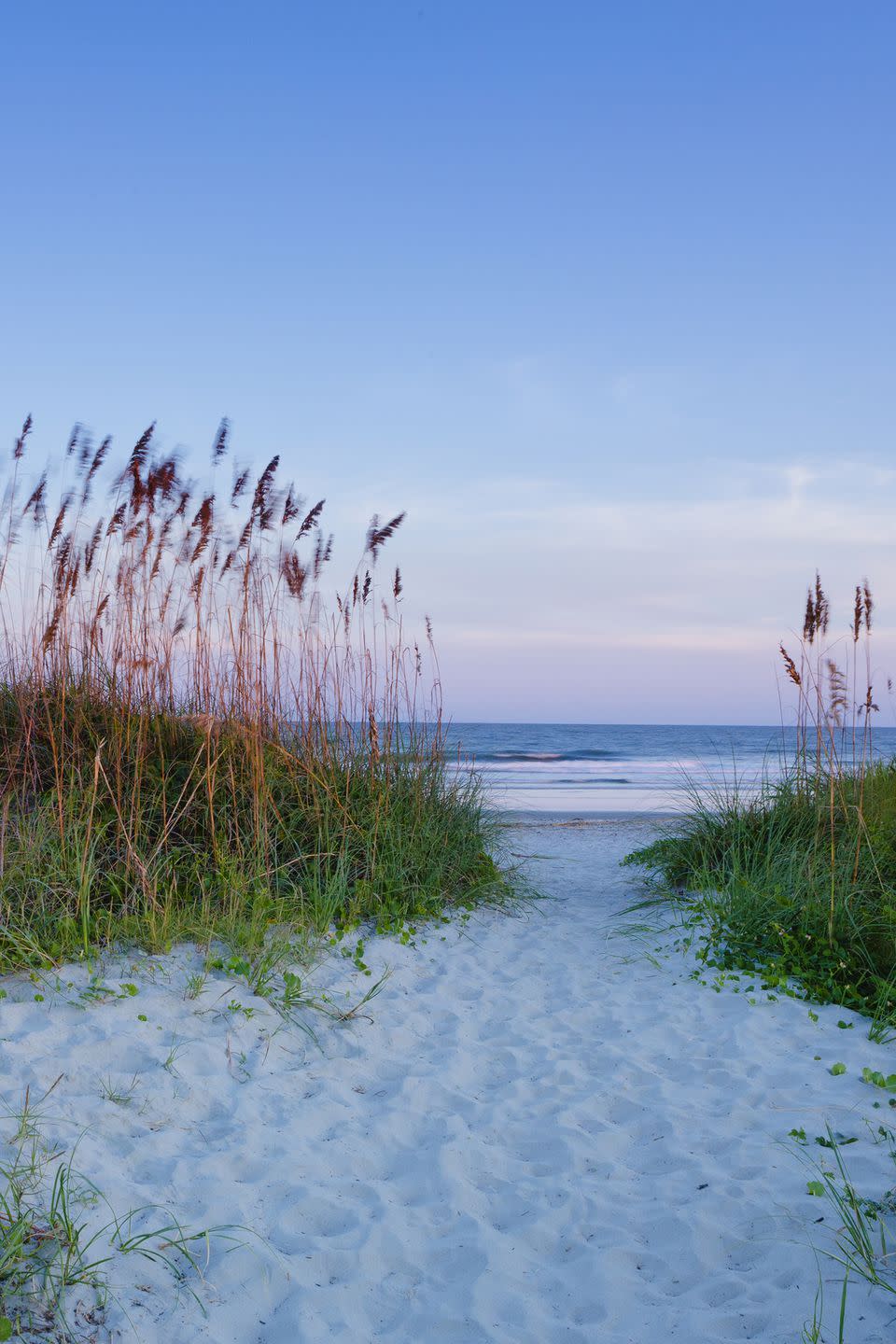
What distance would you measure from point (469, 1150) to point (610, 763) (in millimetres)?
24546

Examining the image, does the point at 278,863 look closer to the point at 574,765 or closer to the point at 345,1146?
the point at 345,1146

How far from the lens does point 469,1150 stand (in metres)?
3.11

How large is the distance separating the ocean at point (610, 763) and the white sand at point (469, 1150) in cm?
241

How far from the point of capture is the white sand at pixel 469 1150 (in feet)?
7.64

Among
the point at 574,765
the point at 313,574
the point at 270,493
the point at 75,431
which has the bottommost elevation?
the point at 574,765

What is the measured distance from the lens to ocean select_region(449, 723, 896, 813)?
8.59 m

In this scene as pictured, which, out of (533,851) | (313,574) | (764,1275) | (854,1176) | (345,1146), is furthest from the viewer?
(533,851)

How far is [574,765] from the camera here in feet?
86.5

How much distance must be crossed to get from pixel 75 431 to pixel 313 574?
5.55 ft

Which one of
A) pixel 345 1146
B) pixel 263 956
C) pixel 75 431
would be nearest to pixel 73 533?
pixel 75 431

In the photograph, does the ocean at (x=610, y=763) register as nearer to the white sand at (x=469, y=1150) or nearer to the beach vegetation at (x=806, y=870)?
the beach vegetation at (x=806, y=870)

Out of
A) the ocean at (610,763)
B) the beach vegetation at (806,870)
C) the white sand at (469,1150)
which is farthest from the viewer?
the ocean at (610,763)

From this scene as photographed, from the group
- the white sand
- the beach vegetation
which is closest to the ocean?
the beach vegetation

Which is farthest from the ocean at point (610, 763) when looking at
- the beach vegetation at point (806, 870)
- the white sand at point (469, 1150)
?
the white sand at point (469, 1150)
